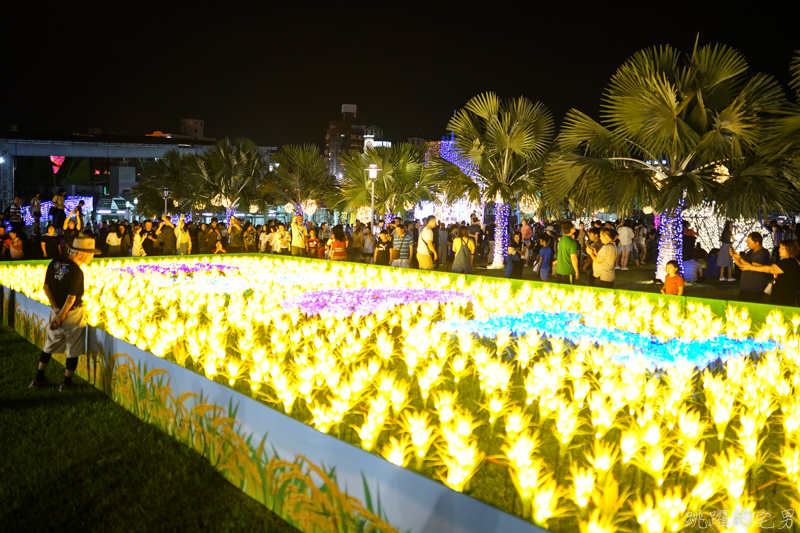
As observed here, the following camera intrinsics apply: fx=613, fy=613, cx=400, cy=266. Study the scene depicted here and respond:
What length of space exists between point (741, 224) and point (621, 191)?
665 cm

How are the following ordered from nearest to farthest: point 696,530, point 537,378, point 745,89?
point 696,530, point 537,378, point 745,89

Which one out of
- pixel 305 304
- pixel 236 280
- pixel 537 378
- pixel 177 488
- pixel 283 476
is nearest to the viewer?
pixel 283 476

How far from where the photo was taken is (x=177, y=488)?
4562 millimetres

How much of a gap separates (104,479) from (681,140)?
530 inches

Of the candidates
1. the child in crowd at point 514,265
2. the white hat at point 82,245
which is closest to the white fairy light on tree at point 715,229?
the child in crowd at point 514,265


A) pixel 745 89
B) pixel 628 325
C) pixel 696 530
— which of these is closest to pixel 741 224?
pixel 745 89

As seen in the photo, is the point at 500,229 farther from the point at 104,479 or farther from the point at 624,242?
the point at 104,479

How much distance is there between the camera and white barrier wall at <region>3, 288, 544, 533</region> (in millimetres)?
3090

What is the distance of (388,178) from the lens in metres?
25.5

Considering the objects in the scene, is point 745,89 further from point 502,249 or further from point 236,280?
point 236,280

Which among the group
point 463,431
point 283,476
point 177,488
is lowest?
point 177,488

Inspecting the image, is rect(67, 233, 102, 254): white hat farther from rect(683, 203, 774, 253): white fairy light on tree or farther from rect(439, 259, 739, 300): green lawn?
rect(683, 203, 774, 253): white fairy light on tree

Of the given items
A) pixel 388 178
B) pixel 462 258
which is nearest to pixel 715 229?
pixel 462 258

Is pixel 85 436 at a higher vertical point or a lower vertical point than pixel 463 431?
lower
